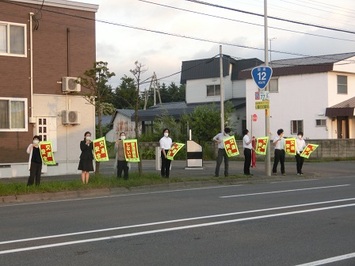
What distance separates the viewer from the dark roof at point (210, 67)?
164 feet

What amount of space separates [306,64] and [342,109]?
424 centimetres

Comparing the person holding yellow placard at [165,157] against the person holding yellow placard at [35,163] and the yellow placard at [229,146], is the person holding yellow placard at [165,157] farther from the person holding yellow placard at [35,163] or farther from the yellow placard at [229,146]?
the person holding yellow placard at [35,163]

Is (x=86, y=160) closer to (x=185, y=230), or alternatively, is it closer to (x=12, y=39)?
(x=12, y=39)

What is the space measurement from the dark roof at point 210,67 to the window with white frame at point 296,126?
1019 cm

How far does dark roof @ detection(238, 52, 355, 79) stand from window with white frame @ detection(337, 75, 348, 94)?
1231mm

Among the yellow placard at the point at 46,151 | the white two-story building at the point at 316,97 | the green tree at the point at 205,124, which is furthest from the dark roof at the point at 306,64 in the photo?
the yellow placard at the point at 46,151

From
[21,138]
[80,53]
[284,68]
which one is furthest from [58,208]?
[284,68]

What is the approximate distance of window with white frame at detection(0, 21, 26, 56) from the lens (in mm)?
21188

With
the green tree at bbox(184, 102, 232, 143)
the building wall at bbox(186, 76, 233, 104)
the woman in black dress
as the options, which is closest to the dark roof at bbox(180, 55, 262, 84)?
the building wall at bbox(186, 76, 233, 104)

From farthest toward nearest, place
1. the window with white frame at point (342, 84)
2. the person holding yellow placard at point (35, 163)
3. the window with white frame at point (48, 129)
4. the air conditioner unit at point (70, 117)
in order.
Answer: the window with white frame at point (342, 84), the air conditioner unit at point (70, 117), the window with white frame at point (48, 129), the person holding yellow placard at point (35, 163)

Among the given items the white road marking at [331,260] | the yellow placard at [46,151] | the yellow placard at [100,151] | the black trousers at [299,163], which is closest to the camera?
the white road marking at [331,260]

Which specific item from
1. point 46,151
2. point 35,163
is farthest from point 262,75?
point 35,163

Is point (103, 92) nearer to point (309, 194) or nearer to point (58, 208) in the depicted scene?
point (58, 208)

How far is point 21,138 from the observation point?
21.5 meters
